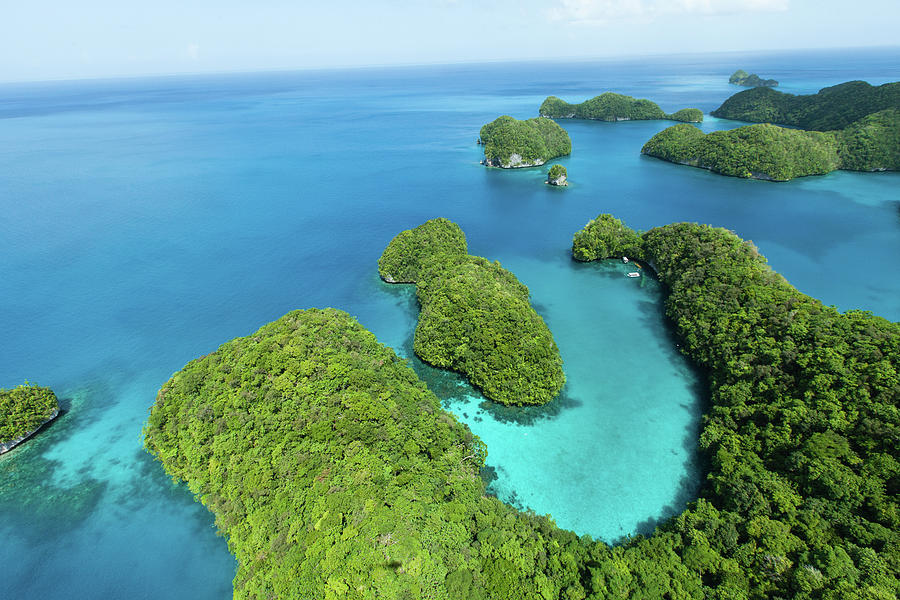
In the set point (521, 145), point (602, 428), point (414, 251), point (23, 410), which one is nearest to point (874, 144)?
point (521, 145)

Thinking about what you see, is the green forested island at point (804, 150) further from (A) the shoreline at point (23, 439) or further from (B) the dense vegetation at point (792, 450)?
(A) the shoreline at point (23, 439)

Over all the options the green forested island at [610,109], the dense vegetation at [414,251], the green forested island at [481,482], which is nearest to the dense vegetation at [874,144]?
the green forested island at [610,109]

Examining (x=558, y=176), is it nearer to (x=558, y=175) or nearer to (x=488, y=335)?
(x=558, y=175)

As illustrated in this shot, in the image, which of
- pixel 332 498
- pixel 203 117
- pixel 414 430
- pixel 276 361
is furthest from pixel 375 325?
pixel 203 117

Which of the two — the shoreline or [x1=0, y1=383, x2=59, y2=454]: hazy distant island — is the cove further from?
the shoreline

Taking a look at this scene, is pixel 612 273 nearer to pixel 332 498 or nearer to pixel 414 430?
pixel 414 430
